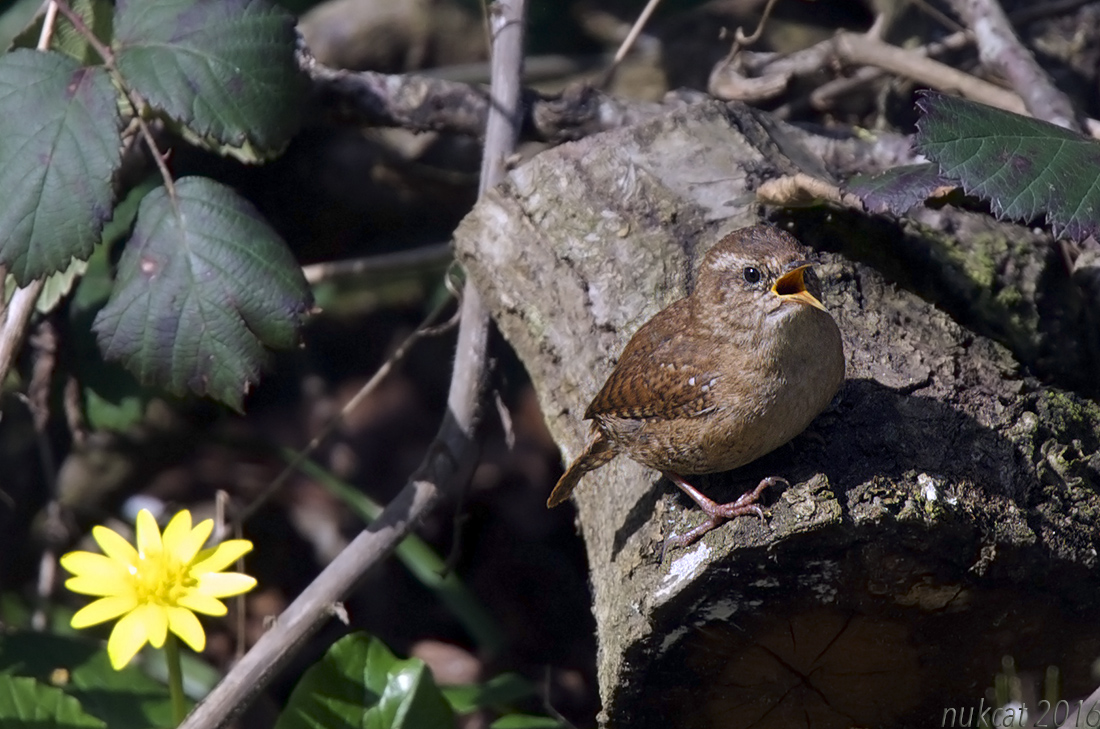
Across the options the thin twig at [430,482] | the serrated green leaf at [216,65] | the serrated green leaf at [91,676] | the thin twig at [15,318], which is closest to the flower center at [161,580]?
the thin twig at [430,482]

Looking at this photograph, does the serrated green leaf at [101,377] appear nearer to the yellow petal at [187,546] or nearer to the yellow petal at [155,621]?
the yellow petal at [187,546]

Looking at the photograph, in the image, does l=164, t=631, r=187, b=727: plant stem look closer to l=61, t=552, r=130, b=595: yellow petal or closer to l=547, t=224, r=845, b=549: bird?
l=61, t=552, r=130, b=595: yellow petal

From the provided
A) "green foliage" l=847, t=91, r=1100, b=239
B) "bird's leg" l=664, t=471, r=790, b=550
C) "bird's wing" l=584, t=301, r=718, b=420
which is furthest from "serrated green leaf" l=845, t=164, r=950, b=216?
"bird's leg" l=664, t=471, r=790, b=550

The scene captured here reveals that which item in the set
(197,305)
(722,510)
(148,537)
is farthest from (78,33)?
(722,510)

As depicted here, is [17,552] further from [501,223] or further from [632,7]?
[632,7]

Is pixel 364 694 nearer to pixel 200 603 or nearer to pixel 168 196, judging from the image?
pixel 200 603

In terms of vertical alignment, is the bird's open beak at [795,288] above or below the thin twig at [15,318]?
above
